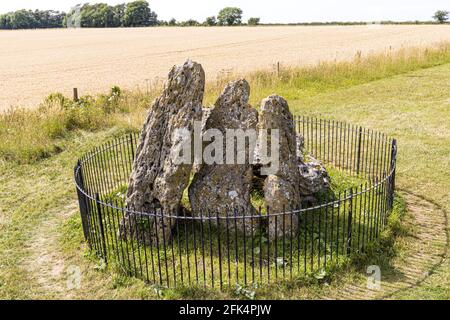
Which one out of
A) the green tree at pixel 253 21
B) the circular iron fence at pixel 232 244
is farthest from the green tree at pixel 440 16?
the circular iron fence at pixel 232 244

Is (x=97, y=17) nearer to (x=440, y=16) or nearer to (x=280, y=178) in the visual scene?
(x=440, y=16)

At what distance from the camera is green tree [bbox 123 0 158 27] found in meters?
110

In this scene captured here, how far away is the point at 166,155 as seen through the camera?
29.4 ft

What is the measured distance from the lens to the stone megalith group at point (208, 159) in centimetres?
880

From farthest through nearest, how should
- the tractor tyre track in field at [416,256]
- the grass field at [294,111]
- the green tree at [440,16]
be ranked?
the green tree at [440,16] < the grass field at [294,111] < the tractor tyre track in field at [416,256]

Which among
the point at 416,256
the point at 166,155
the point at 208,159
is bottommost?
the point at 416,256

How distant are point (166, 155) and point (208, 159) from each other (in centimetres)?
82

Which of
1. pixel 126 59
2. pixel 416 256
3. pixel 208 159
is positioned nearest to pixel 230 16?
pixel 126 59

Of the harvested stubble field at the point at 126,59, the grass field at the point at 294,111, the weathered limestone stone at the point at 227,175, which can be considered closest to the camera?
the grass field at the point at 294,111

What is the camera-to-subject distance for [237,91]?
364 inches

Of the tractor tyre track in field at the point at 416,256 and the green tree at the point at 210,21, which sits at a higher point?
the green tree at the point at 210,21

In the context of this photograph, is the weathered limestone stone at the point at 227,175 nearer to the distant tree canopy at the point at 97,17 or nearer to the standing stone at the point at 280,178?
the standing stone at the point at 280,178

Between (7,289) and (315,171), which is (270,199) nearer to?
(315,171)
